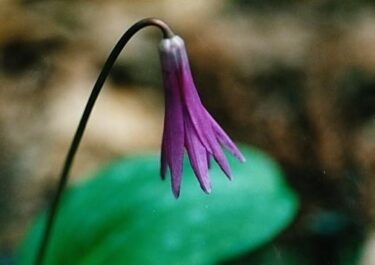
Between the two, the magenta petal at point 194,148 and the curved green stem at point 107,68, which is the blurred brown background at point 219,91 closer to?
the curved green stem at point 107,68

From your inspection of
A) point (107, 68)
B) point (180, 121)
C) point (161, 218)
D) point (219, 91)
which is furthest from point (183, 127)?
point (219, 91)

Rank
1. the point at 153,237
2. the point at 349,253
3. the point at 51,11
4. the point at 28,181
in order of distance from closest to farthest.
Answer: the point at 153,237
the point at 349,253
the point at 28,181
the point at 51,11

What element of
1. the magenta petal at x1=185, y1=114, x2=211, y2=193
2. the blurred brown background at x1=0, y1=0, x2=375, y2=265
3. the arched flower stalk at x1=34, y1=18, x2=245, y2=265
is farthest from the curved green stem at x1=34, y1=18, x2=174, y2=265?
the blurred brown background at x1=0, y1=0, x2=375, y2=265

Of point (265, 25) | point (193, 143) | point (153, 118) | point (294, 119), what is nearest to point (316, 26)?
point (265, 25)

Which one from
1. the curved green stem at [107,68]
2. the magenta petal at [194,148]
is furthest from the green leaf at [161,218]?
the magenta petal at [194,148]

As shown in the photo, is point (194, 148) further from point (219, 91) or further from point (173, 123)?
point (219, 91)

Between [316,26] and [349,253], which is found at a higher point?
[316,26]

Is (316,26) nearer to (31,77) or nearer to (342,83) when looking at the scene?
(342,83)
